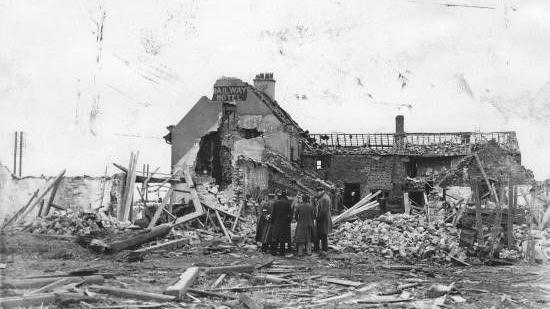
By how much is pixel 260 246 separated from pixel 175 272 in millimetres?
6359

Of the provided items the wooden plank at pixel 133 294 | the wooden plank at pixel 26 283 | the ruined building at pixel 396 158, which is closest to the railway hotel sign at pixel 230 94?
the ruined building at pixel 396 158

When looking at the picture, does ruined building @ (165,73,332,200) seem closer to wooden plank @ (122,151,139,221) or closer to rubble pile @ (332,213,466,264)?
rubble pile @ (332,213,466,264)

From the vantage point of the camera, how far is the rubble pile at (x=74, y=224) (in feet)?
58.2

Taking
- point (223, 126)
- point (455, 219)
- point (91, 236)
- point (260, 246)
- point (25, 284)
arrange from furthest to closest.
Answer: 1. point (223, 126)
2. point (455, 219)
3. point (260, 246)
4. point (91, 236)
5. point (25, 284)

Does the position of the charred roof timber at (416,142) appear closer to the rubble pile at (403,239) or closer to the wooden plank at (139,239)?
the rubble pile at (403,239)

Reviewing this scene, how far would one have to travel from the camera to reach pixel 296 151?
138 feet

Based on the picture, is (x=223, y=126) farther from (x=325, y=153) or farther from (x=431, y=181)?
(x=431, y=181)

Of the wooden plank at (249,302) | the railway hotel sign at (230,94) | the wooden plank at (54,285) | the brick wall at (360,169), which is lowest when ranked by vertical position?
the wooden plank at (249,302)

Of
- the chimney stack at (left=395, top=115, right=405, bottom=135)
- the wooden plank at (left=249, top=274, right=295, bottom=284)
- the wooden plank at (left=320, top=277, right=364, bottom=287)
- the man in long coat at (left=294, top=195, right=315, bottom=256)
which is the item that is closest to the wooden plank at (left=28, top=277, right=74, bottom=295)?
the wooden plank at (left=249, top=274, right=295, bottom=284)

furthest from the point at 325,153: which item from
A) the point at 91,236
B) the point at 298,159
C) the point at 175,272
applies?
the point at 175,272

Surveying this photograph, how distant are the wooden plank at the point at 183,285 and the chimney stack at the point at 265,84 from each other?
31.3m

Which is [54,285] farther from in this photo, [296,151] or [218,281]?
[296,151]

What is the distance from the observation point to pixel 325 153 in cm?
4303

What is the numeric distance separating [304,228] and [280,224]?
71 centimetres
